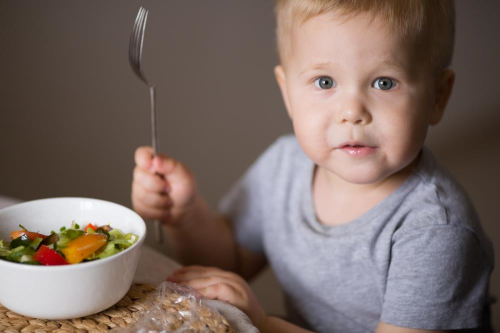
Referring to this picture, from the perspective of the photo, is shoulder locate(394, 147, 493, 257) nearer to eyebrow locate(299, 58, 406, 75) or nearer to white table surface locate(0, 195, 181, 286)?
eyebrow locate(299, 58, 406, 75)

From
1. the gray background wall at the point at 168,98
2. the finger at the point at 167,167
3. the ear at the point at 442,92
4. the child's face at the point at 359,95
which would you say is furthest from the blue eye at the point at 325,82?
the gray background wall at the point at 168,98

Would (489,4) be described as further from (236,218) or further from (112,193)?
(112,193)

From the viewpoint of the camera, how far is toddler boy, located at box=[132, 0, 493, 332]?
0.82m

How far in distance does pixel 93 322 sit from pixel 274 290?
1.28 metres

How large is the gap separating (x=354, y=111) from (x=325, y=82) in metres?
0.08

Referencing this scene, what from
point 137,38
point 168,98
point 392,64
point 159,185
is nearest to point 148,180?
point 159,185

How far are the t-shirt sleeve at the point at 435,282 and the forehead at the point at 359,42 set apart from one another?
0.28 m

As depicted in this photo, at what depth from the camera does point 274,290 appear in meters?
1.88

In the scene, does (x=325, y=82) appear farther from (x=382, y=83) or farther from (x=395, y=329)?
(x=395, y=329)

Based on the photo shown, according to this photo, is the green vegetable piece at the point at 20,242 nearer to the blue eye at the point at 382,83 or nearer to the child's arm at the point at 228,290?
the child's arm at the point at 228,290

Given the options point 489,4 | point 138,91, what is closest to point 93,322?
point 138,91

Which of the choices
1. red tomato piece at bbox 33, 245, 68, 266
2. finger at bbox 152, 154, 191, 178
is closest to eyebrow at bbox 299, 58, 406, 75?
finger at bbox 152, 154, 191, 178

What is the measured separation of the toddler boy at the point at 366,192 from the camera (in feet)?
2.70

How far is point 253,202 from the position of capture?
49.4 inches
